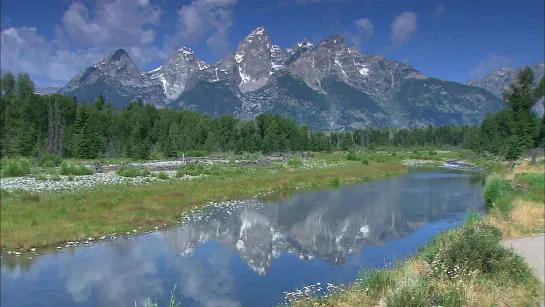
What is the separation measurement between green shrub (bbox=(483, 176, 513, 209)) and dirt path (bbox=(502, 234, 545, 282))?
7987mm

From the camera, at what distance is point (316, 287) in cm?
1207

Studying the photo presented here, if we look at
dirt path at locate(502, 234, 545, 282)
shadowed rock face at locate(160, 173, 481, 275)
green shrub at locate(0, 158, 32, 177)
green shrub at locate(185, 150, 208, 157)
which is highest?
green shrub at locate(0, 158, 32, 177)

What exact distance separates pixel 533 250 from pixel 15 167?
15301mm

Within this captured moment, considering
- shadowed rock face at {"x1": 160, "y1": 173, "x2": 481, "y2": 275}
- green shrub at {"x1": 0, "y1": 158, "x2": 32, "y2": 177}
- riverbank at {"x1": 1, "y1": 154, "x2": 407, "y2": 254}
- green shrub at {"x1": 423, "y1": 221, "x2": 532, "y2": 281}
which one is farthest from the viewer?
shadowed rock face at {"x1": 160, "y1": 173, "x2": 481, "y2": 275}

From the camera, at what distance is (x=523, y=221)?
1484cm

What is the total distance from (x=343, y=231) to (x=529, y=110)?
2619cm

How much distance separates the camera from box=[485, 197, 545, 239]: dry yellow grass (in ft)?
46.9

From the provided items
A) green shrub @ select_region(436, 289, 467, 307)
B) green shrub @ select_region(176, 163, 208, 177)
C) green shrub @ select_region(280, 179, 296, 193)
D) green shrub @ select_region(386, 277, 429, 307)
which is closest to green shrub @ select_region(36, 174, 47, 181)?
green shrub @ select_region(386, 277, 429, 307)

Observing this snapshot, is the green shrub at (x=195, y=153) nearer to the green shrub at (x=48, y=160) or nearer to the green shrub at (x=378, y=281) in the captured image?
the green shrub at (x=48, y=160)

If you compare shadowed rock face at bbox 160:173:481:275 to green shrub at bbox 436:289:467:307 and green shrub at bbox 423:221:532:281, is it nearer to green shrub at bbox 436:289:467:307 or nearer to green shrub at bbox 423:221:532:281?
green shrub at bbox 423:221:532:281

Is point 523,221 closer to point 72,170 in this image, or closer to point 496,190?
point 496,190

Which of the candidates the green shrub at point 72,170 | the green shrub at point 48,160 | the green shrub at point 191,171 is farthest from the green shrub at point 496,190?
the green shrub at point 191,171

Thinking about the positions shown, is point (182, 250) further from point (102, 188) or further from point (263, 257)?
point (102, 188)

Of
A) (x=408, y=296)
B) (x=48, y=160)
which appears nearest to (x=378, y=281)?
(x=408, y=296)
